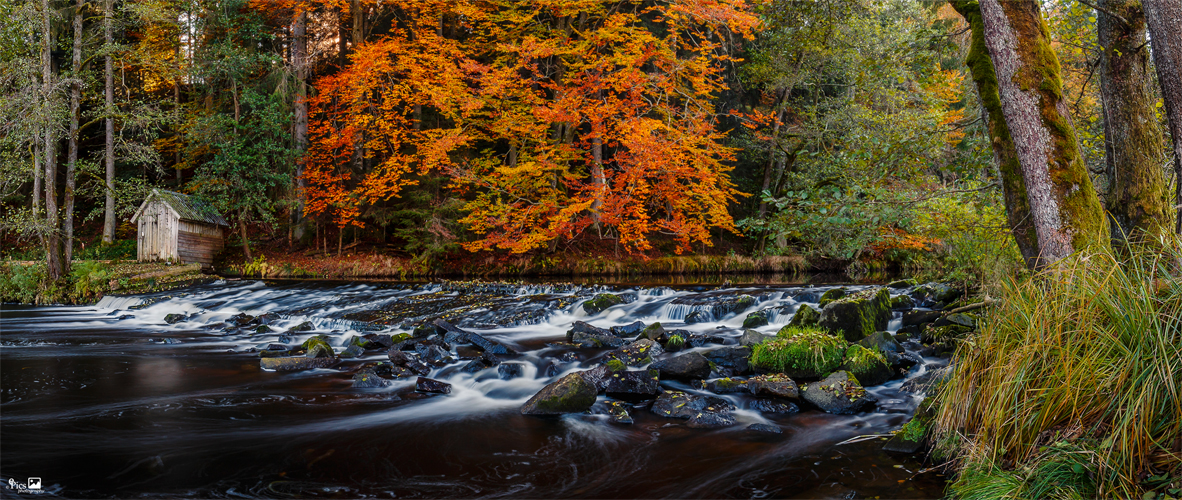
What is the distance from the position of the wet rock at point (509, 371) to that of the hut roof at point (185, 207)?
46.4 feet

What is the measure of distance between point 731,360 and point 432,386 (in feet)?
10.2

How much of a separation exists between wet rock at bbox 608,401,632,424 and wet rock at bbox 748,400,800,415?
1.10 meters

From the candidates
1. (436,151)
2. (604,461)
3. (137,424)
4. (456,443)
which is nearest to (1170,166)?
(604,461)

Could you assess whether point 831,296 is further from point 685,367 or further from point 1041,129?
point 1041,129

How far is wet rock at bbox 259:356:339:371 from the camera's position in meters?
7.07

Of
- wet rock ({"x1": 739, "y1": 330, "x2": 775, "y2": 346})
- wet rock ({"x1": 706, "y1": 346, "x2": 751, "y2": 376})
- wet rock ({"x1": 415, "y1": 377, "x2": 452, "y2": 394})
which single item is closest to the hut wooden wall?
wet rock ({"x1": 415, "y1": 377, "x2": 452, "y2": 394})

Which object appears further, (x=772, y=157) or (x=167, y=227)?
(x=772, y=157)

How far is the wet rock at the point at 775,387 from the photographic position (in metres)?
5.48

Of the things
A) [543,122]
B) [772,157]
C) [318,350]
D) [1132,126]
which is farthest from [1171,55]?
[772,157]

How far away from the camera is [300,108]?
19.3 m

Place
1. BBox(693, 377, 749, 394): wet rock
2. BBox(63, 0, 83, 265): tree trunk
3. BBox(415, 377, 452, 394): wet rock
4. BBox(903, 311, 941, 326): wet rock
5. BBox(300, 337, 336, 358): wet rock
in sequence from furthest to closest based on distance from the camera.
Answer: BBox(63, 0, 83, 265): tree trunk → BBox(903, 311, 941, 326): wet rock → BBox(300, 337, 336, 358): wet rock → BBox(415, 377, 452, 394): wet rock → BBox(693, 377, 749, 394): wet rock

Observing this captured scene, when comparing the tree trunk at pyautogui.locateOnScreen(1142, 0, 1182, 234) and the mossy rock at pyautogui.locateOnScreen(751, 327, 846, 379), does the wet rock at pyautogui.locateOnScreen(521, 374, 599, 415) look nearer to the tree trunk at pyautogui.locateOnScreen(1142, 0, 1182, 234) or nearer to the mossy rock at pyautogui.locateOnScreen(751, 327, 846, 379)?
the mossy rock at pyautogui.locateOnScreen(751, 327, 846, 379)

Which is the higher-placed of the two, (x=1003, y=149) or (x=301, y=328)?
(x=1003, y=149)

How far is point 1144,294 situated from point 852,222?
10.2 ft
